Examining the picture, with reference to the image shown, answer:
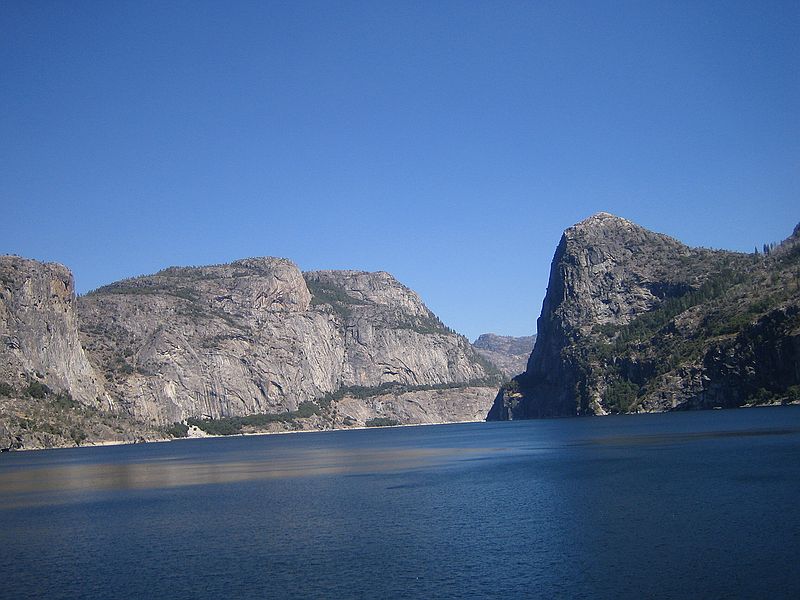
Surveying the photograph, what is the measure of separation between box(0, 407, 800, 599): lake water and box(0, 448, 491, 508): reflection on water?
7.75ft

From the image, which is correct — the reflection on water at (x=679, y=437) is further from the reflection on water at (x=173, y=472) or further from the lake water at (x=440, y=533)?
the reflection on water at (x=173, y=472)

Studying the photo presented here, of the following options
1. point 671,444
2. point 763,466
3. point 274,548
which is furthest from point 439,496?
point 671,444

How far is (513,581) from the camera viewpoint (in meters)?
36.9

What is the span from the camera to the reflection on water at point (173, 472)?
90.8 meters

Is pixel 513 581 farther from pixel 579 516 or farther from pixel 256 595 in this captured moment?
pixel 579 516

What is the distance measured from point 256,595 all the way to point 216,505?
33458mm

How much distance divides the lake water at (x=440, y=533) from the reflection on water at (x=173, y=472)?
236cm

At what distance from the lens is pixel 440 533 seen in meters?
49.2

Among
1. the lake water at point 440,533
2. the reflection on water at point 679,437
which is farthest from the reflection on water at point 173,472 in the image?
the reflection on water at point 679,437

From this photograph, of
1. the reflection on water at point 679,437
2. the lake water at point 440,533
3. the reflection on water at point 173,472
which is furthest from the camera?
the reflection on water at point 679,437

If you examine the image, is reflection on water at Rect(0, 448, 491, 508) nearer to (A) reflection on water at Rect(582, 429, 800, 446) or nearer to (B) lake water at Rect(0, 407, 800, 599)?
(B) lake water at Rect(0, 407, 800, 599)

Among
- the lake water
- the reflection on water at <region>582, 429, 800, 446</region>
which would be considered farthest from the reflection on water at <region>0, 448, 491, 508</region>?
the reflection on water at <region>582, 429, 800, 446</region>

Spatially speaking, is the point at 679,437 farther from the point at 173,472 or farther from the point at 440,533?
the point at 440,533

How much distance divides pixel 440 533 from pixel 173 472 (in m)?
72.5
